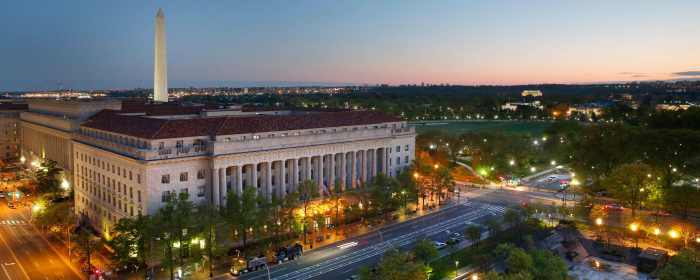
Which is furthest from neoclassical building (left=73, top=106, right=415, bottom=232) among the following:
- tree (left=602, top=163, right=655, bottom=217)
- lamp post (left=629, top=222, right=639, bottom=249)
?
lamp post (left=629, top=222, right=639, bottom=249)

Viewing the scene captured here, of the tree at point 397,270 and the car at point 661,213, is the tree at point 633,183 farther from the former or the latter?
the tree at point 397,270

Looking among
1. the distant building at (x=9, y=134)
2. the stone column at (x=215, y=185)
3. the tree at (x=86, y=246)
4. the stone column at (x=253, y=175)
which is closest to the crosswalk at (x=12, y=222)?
the tree at (x=86, y=246)

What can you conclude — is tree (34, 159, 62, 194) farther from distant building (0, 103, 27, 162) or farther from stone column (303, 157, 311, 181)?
distant building (0, 103, 27, 162)

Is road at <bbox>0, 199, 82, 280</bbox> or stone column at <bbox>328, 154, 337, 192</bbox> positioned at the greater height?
stone column at <bbox>328, 154, 337, 192</bbox>

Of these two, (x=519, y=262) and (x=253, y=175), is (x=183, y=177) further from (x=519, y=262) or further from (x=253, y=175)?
(x=519, y=262)

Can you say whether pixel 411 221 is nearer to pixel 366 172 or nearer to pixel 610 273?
pixel 366 172
